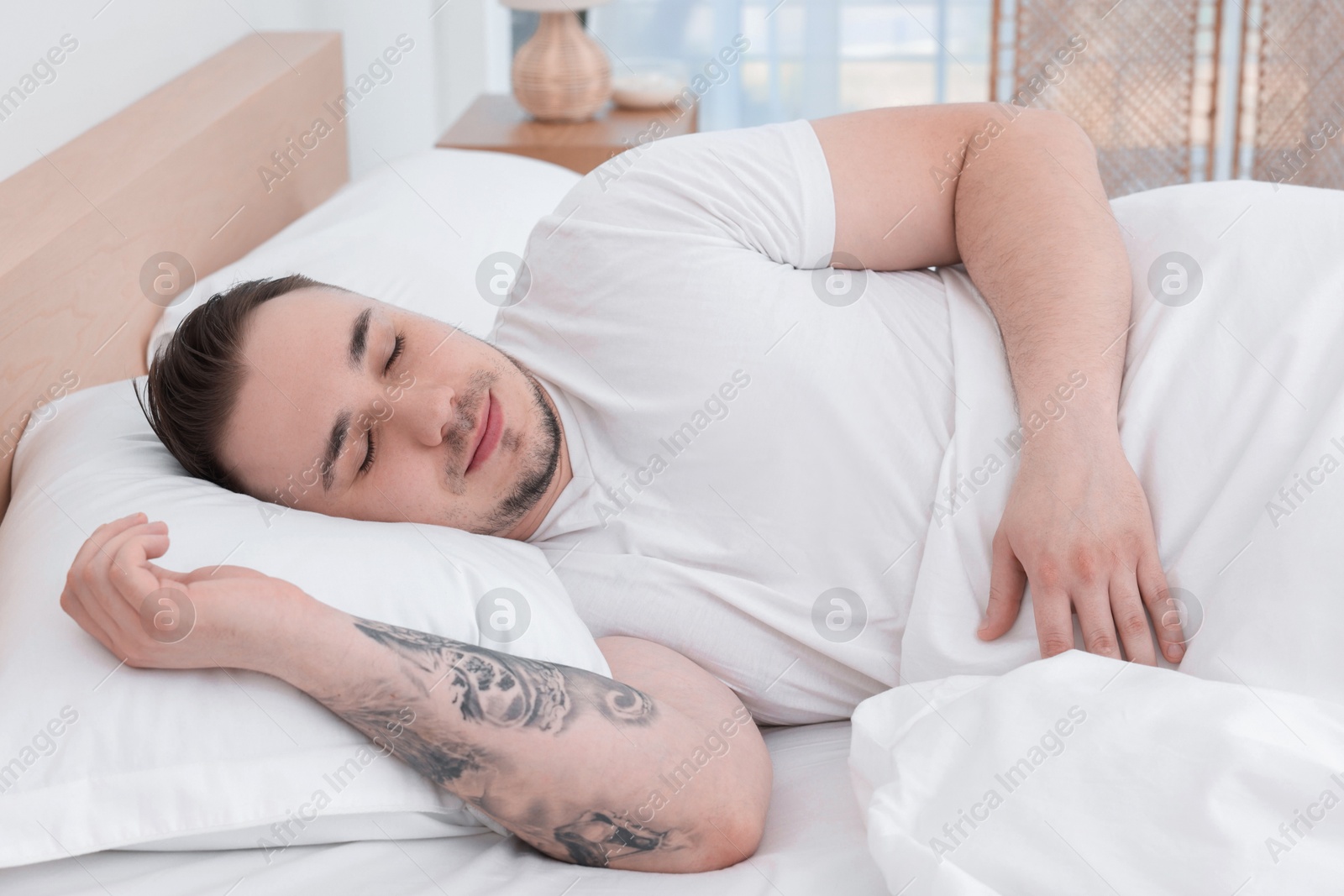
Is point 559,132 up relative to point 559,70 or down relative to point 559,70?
down

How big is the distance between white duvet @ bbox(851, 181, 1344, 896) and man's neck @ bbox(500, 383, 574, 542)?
36 centimetres

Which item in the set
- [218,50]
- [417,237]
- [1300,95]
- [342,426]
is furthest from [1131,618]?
[1300,95]

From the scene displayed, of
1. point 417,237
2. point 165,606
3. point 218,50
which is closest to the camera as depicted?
point 165,606

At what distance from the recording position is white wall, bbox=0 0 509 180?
1.14 meters

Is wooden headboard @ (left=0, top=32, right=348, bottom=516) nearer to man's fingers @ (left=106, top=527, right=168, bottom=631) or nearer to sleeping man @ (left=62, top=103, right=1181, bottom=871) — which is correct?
sleeping man @ (left=62, top=103, right=1181, bottom=871)

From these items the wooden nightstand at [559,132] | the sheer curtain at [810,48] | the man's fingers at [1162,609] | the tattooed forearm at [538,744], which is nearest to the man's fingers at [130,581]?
the tattooed forearm at [538,744]

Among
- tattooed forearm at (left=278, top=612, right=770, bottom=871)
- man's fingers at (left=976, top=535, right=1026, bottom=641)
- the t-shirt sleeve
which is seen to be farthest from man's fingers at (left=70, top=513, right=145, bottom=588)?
man's fingers at (left=976, top=535, right=1026, bottom=641)

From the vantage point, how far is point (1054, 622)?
83 cm

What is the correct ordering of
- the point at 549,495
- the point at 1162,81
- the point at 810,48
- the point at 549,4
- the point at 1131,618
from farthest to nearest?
the point at 810,48 < the point at 1162,81 < the point at 549,4 < the point at 549,495 < the point at 1131,618

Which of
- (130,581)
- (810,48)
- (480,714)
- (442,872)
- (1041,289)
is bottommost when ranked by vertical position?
(442,872)

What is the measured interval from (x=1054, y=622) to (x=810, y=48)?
2.54 meters

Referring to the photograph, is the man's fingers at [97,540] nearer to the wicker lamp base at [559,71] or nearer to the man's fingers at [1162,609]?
the man's fingers at [1162,609]

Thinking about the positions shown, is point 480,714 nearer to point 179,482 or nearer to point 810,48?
point 179,482

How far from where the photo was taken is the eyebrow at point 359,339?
3.25ft
